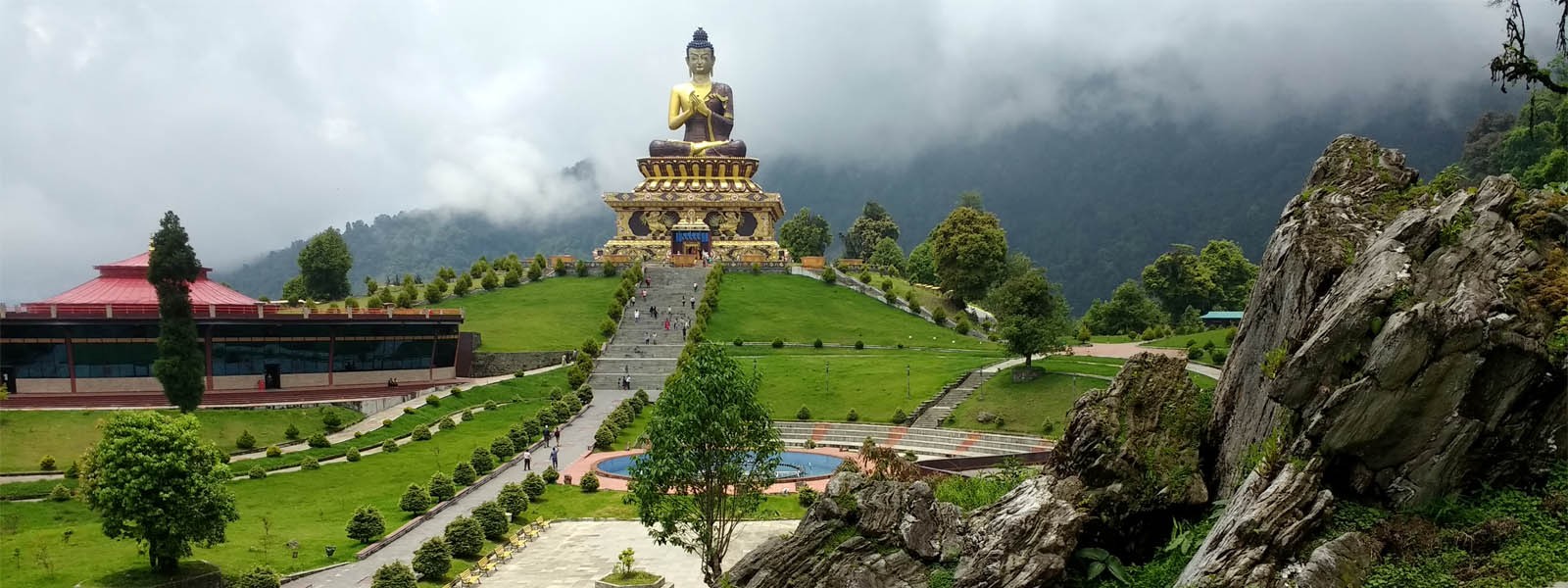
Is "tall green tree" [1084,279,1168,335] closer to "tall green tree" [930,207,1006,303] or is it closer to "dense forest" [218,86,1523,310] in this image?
"tall green tree" [930,207,1006,303]

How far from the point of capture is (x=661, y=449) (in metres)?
22.7

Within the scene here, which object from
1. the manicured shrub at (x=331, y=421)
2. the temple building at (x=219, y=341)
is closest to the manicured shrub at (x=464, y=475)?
the manicured shrub at (x=331, y=421)

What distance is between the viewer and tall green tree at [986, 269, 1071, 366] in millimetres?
48281

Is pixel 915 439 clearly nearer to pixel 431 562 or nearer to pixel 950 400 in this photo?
pixel 950 400

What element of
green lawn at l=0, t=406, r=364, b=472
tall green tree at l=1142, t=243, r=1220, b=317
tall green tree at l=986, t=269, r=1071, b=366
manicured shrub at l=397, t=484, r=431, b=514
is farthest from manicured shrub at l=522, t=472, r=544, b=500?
tall green tree at l=1142, t=243, r=1220, b=317

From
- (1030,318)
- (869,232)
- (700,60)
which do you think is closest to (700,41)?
(700,60)

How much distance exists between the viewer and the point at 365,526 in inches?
1141

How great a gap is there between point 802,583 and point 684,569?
872cm

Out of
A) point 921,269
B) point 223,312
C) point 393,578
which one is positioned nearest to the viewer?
point 393,578

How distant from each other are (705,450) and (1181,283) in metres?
69.7

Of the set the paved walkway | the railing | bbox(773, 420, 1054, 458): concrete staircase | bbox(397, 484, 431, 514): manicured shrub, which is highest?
the railing

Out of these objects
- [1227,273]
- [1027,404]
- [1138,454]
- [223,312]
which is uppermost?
[223,312]

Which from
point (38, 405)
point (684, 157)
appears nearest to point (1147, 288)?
point (684, 157)

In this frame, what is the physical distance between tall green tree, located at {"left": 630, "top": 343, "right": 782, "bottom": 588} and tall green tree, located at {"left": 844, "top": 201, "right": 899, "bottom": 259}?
9603 centimetres
